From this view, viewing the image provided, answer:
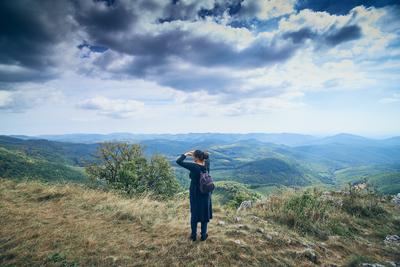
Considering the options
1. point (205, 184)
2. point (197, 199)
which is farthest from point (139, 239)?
point (205, 184)

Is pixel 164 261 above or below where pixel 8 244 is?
below

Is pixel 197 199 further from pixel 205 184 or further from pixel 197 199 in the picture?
pixel 205 184

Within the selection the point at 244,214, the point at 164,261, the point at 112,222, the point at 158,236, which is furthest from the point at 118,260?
the point at 244,214

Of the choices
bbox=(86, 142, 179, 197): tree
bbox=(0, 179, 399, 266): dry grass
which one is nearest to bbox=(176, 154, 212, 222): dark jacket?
bbox=(0, 179, 399, 266): dry grass

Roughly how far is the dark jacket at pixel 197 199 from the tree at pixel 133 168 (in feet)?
83.6

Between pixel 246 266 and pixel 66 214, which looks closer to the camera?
pixel 246 266

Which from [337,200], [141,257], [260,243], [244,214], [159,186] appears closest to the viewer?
[141,257]

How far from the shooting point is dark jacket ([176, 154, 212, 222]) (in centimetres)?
662

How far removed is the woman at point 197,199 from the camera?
6605 millimetres

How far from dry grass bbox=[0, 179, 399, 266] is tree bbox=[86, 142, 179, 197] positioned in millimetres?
22653

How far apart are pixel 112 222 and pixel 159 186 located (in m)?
30.7

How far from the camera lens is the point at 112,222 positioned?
771 cm

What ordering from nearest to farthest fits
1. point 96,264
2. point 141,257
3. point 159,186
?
point 96,264, point 141,257, point 159,186

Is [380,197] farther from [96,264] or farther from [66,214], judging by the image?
[66,214]
